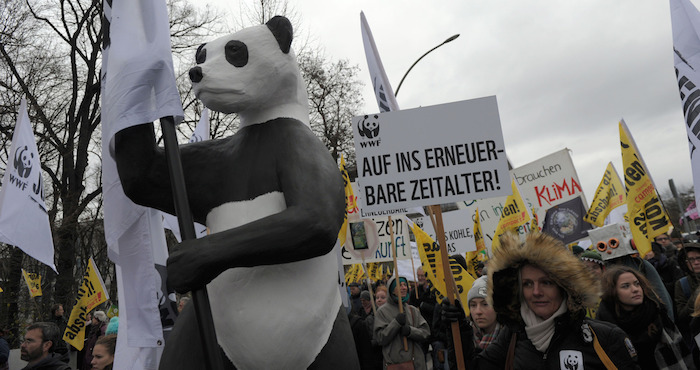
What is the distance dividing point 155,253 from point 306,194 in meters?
0.96

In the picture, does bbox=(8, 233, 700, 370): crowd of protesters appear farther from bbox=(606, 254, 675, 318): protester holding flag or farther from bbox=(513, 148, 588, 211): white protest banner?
bbox=(513, 148, 588, 211): white protest banner

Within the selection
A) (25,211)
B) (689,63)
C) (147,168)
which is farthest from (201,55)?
(25,211)

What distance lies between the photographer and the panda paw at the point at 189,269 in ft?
5.55

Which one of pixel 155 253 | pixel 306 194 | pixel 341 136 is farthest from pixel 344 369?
pixel 341 136

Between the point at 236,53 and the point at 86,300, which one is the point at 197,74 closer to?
the point at 236,53

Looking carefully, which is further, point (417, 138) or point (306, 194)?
point (417, 138)

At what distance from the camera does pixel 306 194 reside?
1807mm

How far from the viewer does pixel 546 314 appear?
281cm

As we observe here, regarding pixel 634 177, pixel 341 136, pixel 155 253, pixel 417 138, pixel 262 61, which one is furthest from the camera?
pixel 341 136

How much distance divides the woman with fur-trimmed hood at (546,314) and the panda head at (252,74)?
140 centimetres

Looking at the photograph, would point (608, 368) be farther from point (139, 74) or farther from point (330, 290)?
point (139, 74)

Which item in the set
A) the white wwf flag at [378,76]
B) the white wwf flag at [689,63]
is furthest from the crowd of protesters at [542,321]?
the white wwf flag at [378,76]

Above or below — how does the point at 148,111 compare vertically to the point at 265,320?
above

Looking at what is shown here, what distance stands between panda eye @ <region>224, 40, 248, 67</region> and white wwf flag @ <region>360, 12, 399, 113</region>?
3541mm
